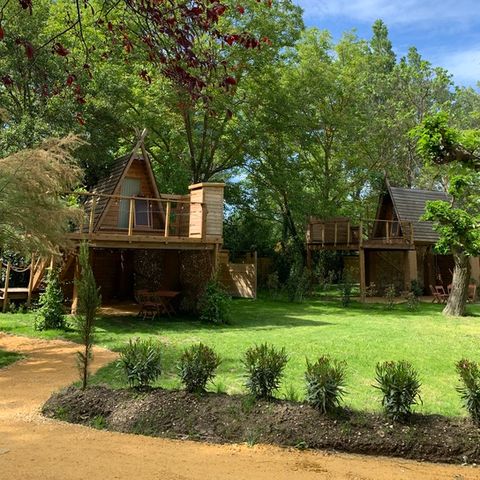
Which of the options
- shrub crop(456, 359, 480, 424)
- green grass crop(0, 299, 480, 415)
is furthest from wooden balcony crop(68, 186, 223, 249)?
shrub crop(456, 359, 480, 424)

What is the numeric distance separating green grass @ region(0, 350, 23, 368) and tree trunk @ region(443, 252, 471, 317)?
1514 cm

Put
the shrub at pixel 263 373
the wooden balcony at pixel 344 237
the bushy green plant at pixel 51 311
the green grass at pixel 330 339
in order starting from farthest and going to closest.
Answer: the wooden balcony at pixel 344 237
the bushy green plant at pixel 51 311
the green grass at pixel 330 339
the shrub at pixel 263 373

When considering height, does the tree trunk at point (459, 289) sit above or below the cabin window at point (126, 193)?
below

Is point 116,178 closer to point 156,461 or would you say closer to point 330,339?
point 330,339

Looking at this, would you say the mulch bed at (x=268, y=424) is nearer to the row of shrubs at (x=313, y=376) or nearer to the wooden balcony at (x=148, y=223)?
the row of shrubs at (x=313, y=376)

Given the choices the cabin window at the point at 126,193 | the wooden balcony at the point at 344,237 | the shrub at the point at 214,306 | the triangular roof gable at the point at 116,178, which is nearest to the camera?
the shrub at the point at 214,306

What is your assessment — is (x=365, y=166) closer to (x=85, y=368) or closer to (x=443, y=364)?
(x=443, y=364)

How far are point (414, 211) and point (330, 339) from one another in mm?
18976

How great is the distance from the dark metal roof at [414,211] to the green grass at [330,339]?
8560 mm

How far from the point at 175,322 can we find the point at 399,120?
25.9 m

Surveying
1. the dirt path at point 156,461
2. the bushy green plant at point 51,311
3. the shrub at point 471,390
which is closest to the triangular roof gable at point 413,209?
the bushy green plant at point 51,311

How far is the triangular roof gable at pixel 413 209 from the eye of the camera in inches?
1125

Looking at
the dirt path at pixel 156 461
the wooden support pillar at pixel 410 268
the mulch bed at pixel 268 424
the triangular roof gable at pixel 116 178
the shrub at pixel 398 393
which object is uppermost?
the triangular roof gable at pixel 116 178

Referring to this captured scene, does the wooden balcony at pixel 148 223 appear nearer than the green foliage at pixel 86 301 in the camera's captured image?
No
